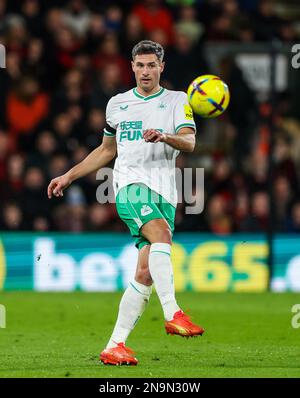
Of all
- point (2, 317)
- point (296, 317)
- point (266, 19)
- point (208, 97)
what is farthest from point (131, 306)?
point (266, 19)

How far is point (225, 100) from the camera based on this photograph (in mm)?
8789

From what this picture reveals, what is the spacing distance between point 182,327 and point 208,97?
72.1 inches

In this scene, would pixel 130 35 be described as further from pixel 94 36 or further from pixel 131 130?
pixel 131 130

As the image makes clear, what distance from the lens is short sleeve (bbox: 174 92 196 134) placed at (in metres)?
8.44

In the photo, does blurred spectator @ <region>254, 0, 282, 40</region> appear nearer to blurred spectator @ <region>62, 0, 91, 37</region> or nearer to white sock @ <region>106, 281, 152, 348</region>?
blurred spectator @ <region>62, 0, 91, 37</region>

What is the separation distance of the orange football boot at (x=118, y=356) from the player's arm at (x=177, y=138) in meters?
1.52

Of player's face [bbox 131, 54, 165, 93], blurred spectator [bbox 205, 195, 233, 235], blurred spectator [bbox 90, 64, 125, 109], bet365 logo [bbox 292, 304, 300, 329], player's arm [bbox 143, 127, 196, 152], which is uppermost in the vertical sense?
blurred spectator [bbox 90, 64, 125, 109]

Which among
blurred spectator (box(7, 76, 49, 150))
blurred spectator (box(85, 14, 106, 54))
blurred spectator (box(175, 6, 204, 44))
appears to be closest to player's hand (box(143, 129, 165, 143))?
blurred spectator (box(7, 76, 49, 150))

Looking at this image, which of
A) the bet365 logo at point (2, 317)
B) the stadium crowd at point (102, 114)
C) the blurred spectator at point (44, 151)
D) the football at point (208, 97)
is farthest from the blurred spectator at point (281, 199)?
the football at point (208, 97)

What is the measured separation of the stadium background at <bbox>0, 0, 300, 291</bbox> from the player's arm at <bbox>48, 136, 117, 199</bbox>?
244 inches

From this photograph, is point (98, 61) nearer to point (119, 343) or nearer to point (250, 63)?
point (250, 63)

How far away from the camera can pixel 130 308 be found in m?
8.41

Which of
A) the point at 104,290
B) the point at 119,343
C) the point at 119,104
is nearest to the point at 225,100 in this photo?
the point at 119,104
